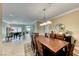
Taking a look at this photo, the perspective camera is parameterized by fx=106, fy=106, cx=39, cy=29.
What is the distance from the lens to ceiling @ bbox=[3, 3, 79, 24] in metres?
1.86

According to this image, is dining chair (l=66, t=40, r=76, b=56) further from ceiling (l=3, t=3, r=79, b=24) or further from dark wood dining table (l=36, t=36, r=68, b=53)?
ceiling (l=3, t=3, r=79, b=24)

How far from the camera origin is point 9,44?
2080 millimetres

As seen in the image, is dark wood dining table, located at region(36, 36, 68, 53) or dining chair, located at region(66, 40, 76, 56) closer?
dining chair, located at region(66, 40, 76, 56)

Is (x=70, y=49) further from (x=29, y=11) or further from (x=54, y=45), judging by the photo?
(x=29, y=11)

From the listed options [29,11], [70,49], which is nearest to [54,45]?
[70,49]

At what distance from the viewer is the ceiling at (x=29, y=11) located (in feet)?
6.10

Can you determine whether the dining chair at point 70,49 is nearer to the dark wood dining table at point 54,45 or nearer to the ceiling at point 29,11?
the dark wood dining table at point 54,45

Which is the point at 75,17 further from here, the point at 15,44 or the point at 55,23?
the point at 15,44

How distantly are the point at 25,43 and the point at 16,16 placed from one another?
1.92 ft

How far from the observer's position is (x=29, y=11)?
7.20ft

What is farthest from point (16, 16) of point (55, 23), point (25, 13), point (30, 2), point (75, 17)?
point (75, 17)

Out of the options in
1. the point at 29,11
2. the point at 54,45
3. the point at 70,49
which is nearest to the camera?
the point at 70,49

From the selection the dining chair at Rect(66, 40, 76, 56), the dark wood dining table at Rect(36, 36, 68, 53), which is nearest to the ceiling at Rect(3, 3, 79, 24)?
the dark wood dining table at Rect(36, 36, 68, 53)

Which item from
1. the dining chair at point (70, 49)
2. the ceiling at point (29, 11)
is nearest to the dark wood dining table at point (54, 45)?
the dining chair at point (70, 49)
